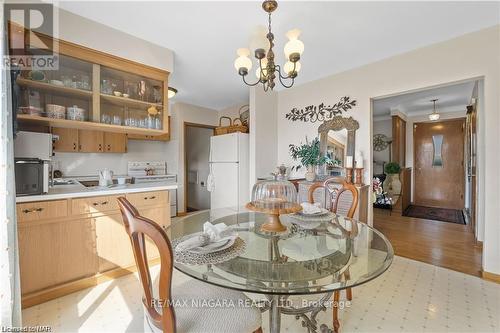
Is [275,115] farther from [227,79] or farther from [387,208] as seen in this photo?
[387,208]

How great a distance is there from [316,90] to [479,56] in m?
1.79

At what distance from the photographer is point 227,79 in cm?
344

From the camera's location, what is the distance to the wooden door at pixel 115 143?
3744mm

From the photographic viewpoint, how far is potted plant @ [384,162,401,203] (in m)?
4.76

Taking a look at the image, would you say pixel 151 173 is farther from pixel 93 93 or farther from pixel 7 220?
pixel 7 220

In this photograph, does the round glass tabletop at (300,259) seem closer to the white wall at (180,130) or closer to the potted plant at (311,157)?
the potted plant at (311,157)

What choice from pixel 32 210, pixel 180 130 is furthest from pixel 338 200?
A: pixel 180 130

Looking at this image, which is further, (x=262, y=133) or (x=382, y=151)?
(x=382, y=151)

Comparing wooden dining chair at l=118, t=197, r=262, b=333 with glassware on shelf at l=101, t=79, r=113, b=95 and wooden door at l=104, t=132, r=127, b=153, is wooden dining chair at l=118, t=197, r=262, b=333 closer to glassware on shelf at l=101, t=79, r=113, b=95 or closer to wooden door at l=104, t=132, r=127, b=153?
glassware on shelf at l=101, t=79, r=113, b=95

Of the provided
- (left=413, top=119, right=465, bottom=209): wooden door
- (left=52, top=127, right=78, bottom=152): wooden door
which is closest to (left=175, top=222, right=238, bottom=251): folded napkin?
(left=52, top=127, right=78, bottom=152): wooden door

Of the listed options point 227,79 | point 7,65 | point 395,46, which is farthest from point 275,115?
point 7,65

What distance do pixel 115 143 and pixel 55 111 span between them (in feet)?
6.15

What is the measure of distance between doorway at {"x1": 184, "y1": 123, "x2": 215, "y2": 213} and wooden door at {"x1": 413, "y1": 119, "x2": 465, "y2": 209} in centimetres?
526

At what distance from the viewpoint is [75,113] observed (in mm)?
2133
